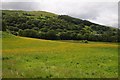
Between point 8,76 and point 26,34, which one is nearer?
point 8,76

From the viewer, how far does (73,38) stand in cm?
13362

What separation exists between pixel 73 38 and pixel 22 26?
7221 centimetres

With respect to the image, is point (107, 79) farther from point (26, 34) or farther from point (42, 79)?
point (26, 34)

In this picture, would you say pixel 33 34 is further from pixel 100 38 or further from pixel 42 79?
pixel 42 79

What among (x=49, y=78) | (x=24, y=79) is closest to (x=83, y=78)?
(x=49, y=78)

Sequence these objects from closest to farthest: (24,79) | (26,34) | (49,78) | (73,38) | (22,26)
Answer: (24,79) < (49,78) < (26,34) < (73,38) < (22,26)

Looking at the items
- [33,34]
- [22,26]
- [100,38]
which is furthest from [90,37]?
[22,26]

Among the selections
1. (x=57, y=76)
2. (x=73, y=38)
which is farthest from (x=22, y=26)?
(x=57, y=76)

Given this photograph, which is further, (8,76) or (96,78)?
(96,78)

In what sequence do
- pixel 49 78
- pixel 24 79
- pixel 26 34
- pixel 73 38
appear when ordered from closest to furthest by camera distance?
pixel 24 79 < pixel 49 78 < pixel 26 34 < pixel 73 38

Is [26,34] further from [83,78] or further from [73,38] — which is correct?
[83,78]

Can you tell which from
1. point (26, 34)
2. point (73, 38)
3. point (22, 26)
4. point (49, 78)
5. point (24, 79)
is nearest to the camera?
point (24, 79)

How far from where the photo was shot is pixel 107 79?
1836cm

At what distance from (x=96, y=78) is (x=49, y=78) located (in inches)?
122
